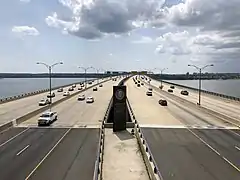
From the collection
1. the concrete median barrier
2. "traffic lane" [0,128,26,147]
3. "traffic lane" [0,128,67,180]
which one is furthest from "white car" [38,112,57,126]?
the concrete median barrier

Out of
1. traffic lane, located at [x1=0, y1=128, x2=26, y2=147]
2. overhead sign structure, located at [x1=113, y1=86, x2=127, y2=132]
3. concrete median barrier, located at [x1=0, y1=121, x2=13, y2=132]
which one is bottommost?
traffic lane, located at [x1=0, y1=128, x2=26, y2=147]

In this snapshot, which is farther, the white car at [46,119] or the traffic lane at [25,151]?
the white car at [46,119]

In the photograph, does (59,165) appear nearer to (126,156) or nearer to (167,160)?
(126,156)

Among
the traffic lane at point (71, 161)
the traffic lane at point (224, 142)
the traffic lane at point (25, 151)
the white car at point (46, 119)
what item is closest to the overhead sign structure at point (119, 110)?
the traffic lane at point (71, 161)

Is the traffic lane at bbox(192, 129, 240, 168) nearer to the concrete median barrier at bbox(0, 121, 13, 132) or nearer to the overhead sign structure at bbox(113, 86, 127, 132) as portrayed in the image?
the overhead sign structure at bbox(113, 86, 127, 132)

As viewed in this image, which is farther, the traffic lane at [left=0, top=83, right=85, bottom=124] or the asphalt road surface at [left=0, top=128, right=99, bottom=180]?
the traffic lane at [left=0, top=83, right=85, bottom=124]

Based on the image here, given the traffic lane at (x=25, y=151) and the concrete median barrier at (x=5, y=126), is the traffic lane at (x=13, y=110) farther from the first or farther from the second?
the traffic lane at (x=25, y=151)
